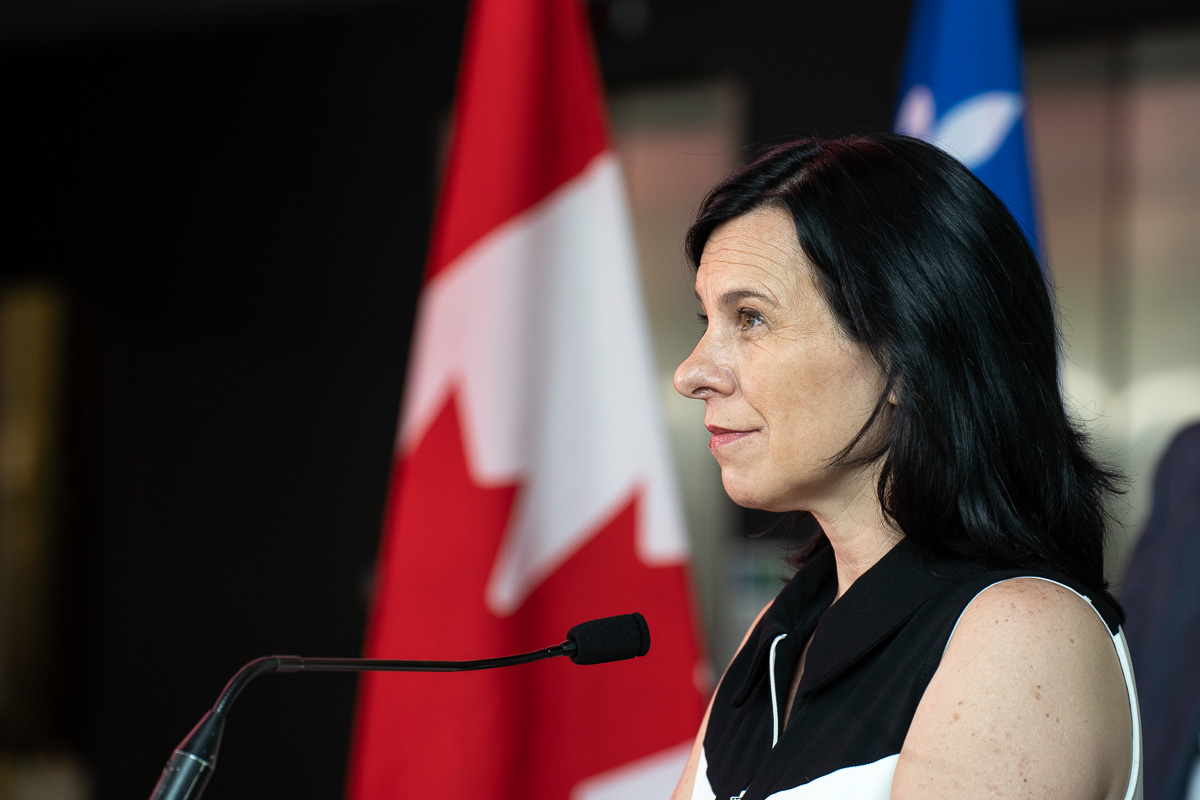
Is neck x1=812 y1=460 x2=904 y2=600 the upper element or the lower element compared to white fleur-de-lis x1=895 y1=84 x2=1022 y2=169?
lower

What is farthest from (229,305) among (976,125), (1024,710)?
(1024,710)

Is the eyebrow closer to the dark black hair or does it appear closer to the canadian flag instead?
the dark black hair

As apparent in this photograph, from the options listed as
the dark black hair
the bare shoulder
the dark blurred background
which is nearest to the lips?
the dark black hair

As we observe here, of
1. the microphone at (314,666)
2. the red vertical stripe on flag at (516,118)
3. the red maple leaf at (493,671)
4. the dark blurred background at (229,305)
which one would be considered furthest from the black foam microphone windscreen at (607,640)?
the dark blurred background at (229,305)

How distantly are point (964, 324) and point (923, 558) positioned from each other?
0.21 meters

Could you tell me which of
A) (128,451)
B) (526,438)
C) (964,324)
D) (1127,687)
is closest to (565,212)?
(526,438)

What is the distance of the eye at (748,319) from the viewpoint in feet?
3.58

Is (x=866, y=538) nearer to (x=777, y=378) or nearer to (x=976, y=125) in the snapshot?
(x=777, y=378)

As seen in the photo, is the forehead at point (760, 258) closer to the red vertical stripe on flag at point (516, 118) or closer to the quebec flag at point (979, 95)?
the red vertical stripe on flag at point (516, 118)

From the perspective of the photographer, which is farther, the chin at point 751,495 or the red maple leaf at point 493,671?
the red maple leaf at point 493,671

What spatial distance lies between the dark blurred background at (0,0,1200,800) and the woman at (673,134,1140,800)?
2.61 m

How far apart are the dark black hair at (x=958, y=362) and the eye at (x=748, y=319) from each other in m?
0.08

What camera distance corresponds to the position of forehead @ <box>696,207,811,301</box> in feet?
3.49

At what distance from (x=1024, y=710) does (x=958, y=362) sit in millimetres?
303
